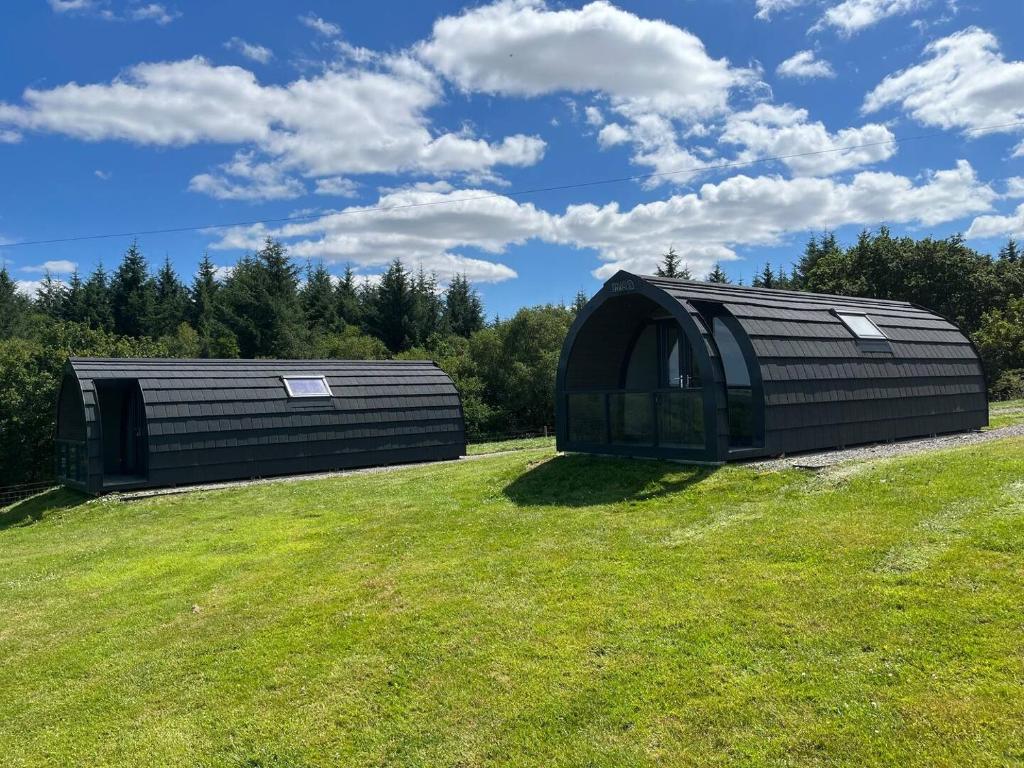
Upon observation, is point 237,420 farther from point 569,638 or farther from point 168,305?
point 168,305

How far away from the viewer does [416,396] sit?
20.6m

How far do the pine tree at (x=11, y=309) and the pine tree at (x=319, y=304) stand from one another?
16.5 metres

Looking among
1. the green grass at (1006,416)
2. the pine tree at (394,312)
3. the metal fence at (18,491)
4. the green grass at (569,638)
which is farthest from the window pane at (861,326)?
the pine tree at (394,312)

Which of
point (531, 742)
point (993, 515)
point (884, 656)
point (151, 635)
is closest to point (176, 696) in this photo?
point (151, 635)

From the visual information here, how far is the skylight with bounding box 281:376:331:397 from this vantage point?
18.6 m

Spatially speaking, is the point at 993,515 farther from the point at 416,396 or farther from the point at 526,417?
the point at 526,417

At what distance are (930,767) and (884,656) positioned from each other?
44.2 inches

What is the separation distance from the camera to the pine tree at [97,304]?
44.2 meters

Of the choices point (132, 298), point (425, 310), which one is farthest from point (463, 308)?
point (132, 298)

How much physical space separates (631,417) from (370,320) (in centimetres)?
3762

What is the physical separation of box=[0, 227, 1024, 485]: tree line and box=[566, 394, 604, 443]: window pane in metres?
18.2

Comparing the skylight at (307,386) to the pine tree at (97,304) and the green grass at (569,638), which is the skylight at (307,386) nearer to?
the green grass at (569,638)

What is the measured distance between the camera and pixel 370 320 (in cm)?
4834

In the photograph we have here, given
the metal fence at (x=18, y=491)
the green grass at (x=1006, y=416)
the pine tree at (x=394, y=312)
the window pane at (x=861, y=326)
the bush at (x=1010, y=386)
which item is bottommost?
the metal fence at (x=18, y=491)
